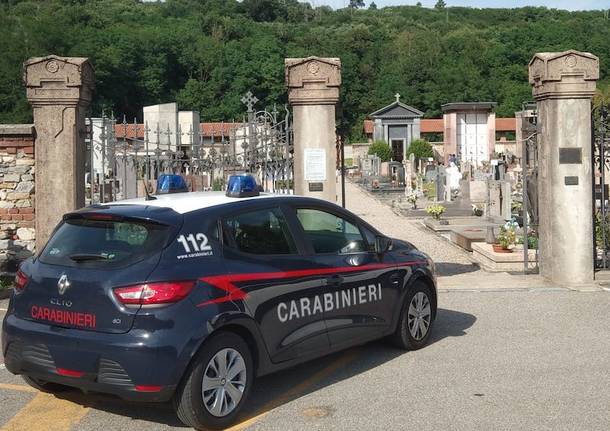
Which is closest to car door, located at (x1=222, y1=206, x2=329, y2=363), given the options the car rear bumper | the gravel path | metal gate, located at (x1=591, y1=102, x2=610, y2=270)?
the car rear bumper

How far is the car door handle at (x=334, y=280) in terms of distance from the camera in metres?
5.54

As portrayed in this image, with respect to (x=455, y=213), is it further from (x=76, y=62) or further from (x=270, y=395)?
(x=270, y=395)

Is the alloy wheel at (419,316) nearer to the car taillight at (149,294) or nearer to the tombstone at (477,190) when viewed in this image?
the car taillight at (149,294)

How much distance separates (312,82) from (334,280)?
4.79 meters

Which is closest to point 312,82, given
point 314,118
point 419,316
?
point 314,118

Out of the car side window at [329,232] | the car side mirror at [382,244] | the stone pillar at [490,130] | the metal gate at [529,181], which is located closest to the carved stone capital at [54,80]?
the car side window at [329,232]

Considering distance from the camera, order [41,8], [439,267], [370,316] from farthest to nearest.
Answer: [41,8]
[439,267]
[370,316]

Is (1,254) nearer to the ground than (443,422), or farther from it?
farther from it

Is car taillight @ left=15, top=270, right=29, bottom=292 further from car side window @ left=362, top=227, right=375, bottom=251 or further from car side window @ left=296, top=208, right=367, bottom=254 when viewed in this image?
car side window @ left=362, top=227, right=375, bottom=251

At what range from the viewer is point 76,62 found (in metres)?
9.62

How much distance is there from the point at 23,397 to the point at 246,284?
2018 millimetres

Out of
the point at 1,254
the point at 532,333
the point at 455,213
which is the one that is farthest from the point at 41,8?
the point at 532,333

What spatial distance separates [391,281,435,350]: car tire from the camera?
6.46 meters

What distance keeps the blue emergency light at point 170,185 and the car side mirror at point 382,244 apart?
1711 mm
